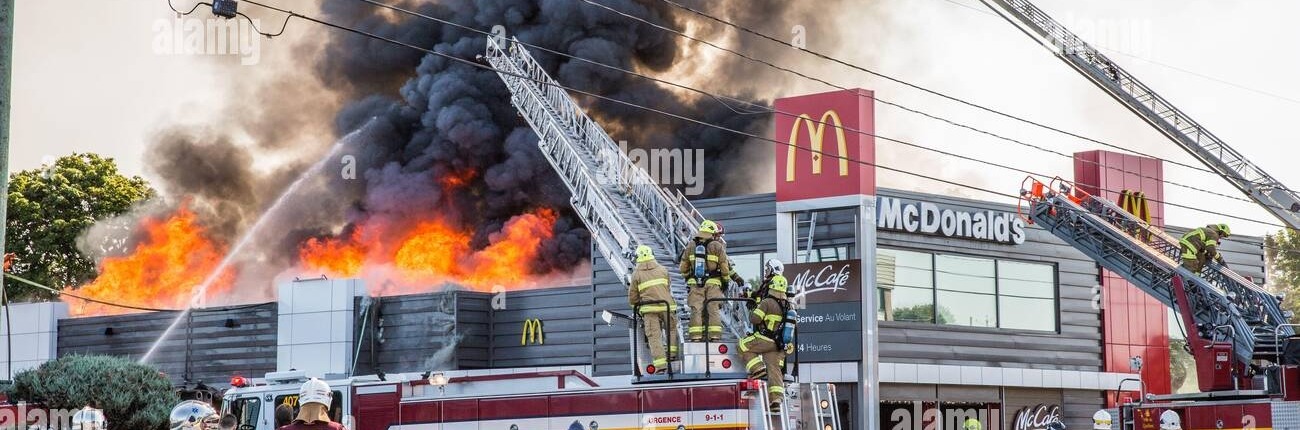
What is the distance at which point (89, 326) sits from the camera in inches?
1483

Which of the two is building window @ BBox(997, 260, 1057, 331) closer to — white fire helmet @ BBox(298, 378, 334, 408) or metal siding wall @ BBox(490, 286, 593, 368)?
metal siding wall @ BBox(490, 286, 593, 368)

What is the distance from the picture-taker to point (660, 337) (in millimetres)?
17938

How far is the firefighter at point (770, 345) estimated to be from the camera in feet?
55.9

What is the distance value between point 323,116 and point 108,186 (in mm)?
7519

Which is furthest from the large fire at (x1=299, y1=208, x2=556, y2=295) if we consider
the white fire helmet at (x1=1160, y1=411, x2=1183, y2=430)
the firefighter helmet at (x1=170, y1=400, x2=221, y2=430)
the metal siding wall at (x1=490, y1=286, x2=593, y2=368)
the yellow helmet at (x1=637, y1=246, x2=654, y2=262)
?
the firefighter helmet at (x1=170, y1=400, x2=221, y2=430)

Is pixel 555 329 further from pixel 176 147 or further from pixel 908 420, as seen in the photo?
pixel 176 147

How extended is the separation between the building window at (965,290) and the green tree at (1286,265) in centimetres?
3283

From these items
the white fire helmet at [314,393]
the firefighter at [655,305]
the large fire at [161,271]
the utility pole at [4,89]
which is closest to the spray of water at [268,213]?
the large fire at [161,271]

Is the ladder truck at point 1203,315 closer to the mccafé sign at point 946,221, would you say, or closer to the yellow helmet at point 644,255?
the mccafé sign at point 946,221

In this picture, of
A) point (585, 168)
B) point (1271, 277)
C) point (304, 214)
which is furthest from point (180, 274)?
point (1271, 277)

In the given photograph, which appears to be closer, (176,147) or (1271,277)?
(176,147)

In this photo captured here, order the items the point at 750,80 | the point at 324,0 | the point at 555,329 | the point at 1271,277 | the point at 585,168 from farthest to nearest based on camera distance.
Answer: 1. the point at 1271,277
2. the point at 324,0
3. the point at 750,80
4. the point at 555,329
5. the point at 585,168

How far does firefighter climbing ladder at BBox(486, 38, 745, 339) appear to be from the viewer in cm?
2688

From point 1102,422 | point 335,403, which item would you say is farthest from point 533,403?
point 1102,422
